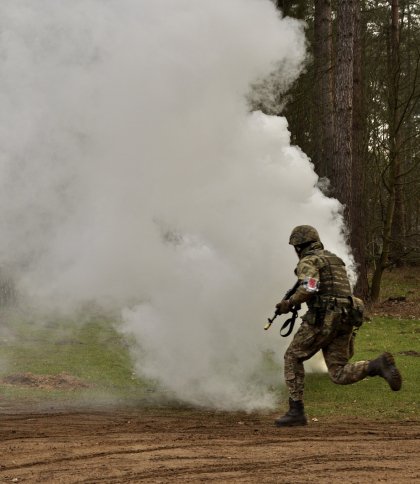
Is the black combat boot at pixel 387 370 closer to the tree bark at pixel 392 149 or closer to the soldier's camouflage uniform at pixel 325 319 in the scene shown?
the soldier's camouflage uniform at pixel 325 319

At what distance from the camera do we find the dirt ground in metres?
5.98

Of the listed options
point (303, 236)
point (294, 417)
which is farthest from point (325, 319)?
point (294, 417)

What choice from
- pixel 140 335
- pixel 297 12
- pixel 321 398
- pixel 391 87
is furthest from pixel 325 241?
pixel 391 87

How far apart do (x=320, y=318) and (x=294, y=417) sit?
45.0 inches

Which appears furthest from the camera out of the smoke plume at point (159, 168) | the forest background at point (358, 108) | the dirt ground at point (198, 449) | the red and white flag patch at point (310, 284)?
the forest background at point (358, 108)

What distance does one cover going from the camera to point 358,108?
2158cm

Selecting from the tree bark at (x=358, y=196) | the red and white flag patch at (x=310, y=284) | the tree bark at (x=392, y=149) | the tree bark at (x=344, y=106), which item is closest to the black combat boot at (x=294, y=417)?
the red and white flag patch at (x=310, y=284)

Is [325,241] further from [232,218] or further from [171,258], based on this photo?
[171,258]

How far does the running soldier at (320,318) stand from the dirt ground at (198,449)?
0.57 meters

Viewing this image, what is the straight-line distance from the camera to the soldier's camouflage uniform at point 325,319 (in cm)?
821

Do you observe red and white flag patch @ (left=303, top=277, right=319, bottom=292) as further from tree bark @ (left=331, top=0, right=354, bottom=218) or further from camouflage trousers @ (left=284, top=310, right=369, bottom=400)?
tree bark @ (left=331, top=0, right=354, bottom=218)

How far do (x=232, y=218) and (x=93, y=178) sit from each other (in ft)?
7.01

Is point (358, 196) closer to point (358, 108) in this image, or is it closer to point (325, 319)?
point (358, 108)

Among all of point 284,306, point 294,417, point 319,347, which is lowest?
point 294,417
